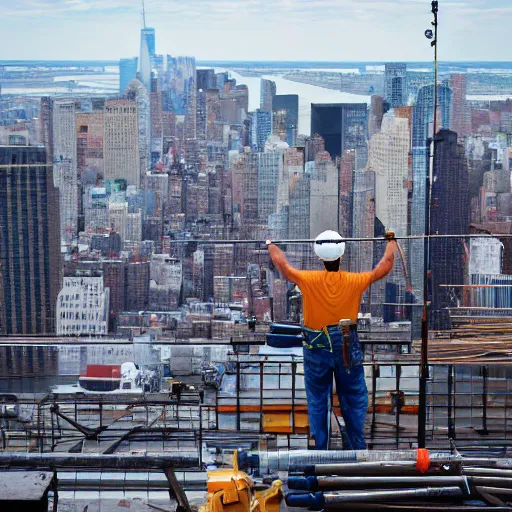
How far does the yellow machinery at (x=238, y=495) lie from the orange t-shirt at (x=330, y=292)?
22.3 inches

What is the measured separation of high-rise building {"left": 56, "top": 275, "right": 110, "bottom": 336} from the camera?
12.0 metres

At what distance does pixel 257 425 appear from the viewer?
110 inches

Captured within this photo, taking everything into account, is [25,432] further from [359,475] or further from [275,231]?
[275,231]

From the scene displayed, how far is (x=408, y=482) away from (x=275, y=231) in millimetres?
11021

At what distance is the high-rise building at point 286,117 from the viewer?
41.2ft

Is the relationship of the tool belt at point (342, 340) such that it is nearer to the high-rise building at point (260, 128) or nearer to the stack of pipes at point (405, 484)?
the stack of pipes at point (405, 484)

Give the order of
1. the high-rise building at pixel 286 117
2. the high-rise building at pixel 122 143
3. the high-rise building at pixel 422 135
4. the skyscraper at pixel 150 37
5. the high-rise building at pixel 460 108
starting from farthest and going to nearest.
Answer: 1. the high-rise building at pixel 122 143
2. the high-rise building at pixel 286 117
3. the skyscraper at pixel 150 37
4. the high-rise building at pixel 422 135
5. the high-rise building at pixel 460 108

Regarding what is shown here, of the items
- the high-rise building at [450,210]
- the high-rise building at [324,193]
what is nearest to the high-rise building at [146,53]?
the high-rise building at [324,193]

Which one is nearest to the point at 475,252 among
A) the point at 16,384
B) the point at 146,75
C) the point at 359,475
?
the point at 16,384

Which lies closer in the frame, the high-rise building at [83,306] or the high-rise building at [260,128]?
the high-rise building at [83,306]

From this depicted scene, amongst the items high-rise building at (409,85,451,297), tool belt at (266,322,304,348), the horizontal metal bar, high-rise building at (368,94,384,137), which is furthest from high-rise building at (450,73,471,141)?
the horizontal metal bar

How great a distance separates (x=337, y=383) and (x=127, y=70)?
11.1 m

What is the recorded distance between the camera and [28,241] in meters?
13.1

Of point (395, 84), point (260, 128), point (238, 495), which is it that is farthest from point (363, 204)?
point (238, 495)
